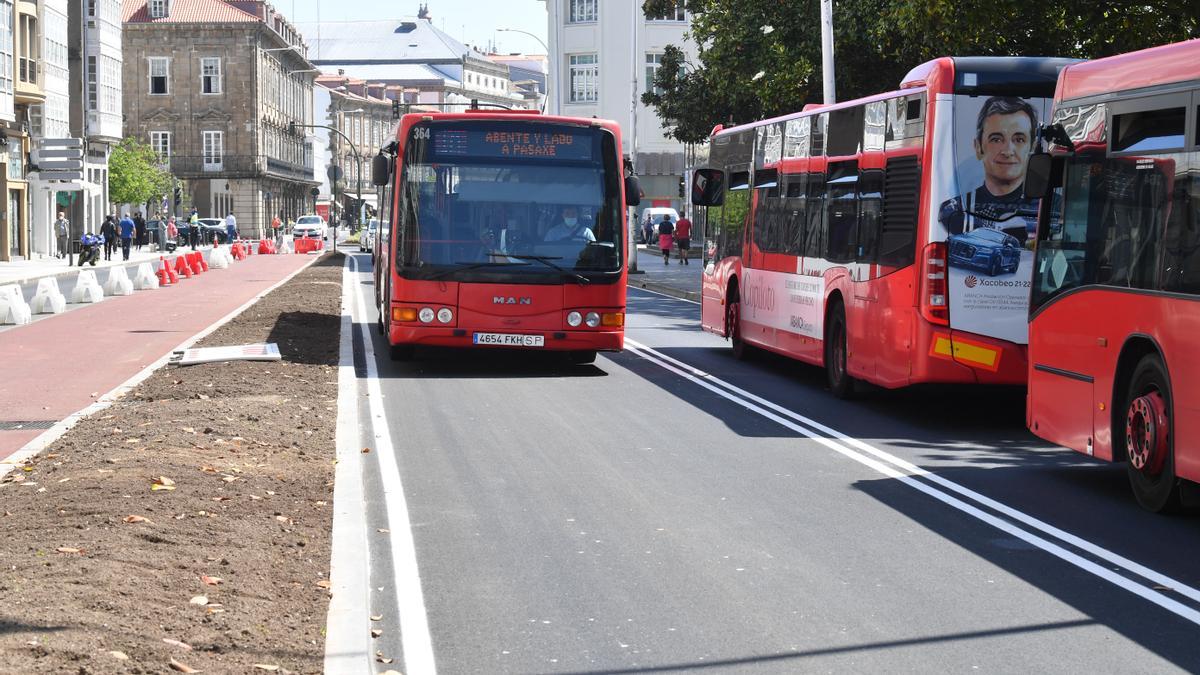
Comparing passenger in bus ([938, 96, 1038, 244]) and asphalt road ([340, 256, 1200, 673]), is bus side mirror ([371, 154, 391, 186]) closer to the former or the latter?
asphalt road ([340, 256, 1200, 673])

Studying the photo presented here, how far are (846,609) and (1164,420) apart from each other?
344cm

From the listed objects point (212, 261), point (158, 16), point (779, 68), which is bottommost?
point (212, 261)

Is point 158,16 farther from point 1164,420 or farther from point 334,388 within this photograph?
point 1164,420

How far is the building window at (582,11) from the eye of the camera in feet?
299

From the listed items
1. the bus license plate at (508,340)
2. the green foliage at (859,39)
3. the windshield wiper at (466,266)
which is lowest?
the bus license plate at (508,340)

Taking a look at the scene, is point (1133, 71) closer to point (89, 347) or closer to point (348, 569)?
point (348, 569)

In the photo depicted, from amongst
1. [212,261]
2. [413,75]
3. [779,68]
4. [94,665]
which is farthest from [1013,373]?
[413,75]

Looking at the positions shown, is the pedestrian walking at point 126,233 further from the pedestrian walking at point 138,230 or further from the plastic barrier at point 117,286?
the plastic barrier at point 117,286

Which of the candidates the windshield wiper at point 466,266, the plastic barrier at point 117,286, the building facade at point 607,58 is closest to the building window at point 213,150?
the building facade at point 607,58

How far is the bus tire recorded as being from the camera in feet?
32.9

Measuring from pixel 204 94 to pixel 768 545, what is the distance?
362 feet

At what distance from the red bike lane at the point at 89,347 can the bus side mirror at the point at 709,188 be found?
7055mm

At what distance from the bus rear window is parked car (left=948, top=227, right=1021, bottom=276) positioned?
3240 millimetres

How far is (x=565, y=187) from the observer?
19.3 metres
